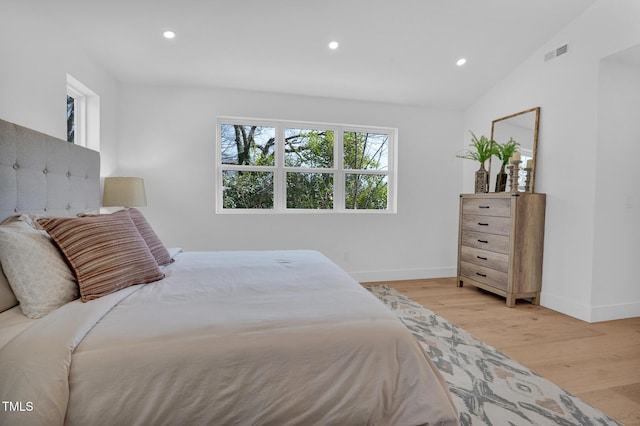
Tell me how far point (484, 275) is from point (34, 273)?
12.1 ft

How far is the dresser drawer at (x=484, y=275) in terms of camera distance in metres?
3.24

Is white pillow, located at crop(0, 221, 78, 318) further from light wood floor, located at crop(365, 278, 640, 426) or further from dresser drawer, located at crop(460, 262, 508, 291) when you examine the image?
dresser drawer, located at crop(460, 262, 508, 291)

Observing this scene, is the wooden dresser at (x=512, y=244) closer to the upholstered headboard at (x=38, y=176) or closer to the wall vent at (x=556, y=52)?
the wall vent at (x=556, y=52)

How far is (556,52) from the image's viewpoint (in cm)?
314

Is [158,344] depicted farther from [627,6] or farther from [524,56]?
[524,56]

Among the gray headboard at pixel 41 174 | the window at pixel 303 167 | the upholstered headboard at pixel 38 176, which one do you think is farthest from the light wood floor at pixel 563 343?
the gray headboard at pixel 41 174

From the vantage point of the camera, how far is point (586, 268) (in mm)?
2863

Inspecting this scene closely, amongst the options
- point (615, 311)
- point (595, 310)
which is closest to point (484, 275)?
point (595, 310)

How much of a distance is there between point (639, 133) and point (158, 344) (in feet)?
13.5

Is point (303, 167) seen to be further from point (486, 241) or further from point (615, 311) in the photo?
point (615, 311)

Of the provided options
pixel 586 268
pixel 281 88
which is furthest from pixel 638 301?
pixel 281 88

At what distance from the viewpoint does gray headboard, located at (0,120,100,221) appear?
64.3 inches

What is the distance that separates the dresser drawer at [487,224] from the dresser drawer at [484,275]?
16.2 inches

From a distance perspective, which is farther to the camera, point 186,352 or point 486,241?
point 486,241
